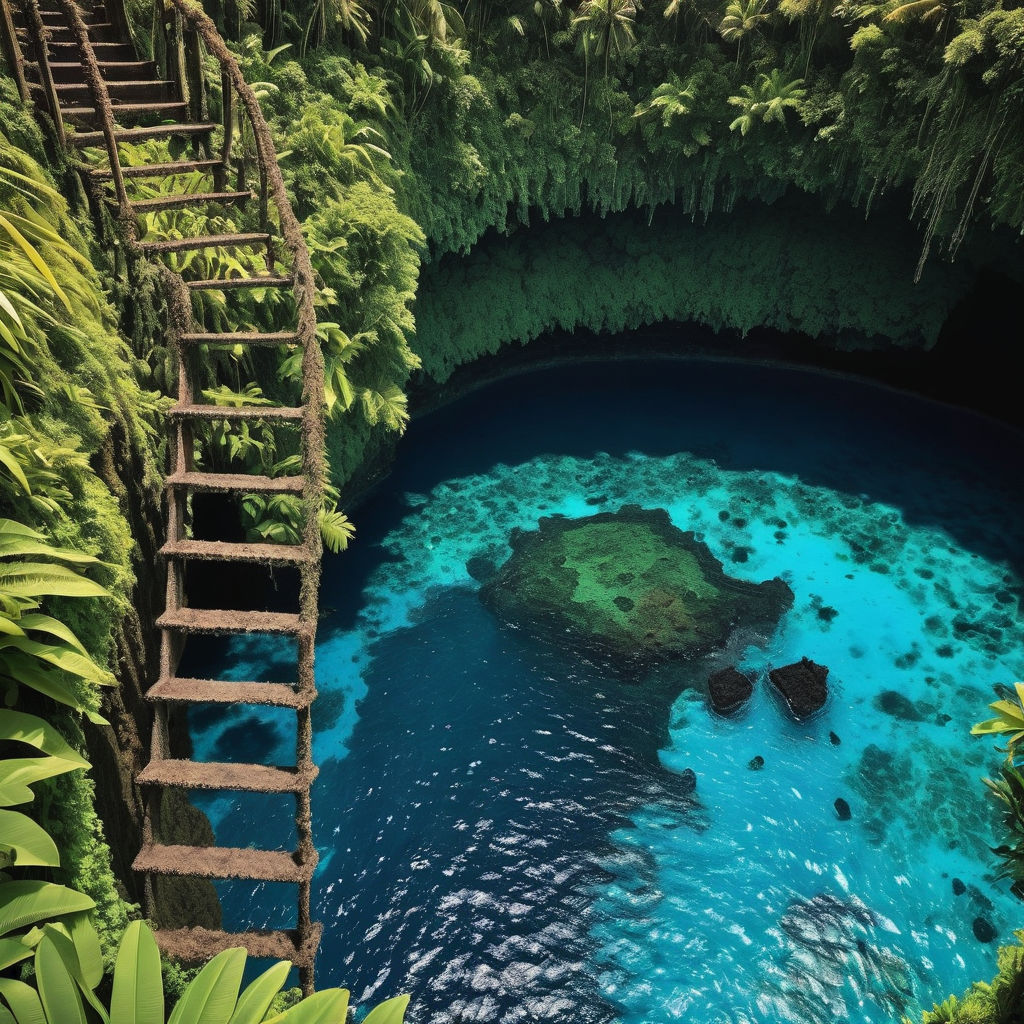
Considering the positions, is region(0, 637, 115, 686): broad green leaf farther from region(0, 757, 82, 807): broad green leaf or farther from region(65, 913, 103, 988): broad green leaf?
region(65, 913, 103, 988): broad green leaf

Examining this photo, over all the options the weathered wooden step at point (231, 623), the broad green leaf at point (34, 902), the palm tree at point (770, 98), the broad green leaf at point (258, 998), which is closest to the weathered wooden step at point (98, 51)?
the weathered wooden step at point (231, 623)

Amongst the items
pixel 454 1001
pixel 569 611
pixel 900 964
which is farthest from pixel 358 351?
pixel 900 964

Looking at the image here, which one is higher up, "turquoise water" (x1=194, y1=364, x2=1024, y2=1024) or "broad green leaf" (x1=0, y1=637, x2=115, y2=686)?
"broad green leaf" (x1=0, y1=637, x2=115, y2=686)

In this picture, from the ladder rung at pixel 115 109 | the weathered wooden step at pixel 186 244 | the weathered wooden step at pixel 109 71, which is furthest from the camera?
the weathered wooden step at pixel 109 71

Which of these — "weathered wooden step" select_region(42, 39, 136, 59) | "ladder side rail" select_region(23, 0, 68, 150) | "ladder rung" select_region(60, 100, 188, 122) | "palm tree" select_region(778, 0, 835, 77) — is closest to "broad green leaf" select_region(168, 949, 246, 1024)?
"ladder side rail" select_region(23, 0, 68, 150)

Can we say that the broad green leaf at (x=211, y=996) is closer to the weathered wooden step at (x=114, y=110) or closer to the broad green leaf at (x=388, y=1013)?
the broad green leaf at (x=388, y=1013)

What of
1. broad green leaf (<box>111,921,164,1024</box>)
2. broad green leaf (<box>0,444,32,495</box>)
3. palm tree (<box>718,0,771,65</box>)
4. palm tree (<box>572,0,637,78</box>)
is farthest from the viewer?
palm tree (<box>718,0,771,65</box>)

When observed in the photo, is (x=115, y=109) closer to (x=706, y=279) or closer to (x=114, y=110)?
(x=114, y=110)
